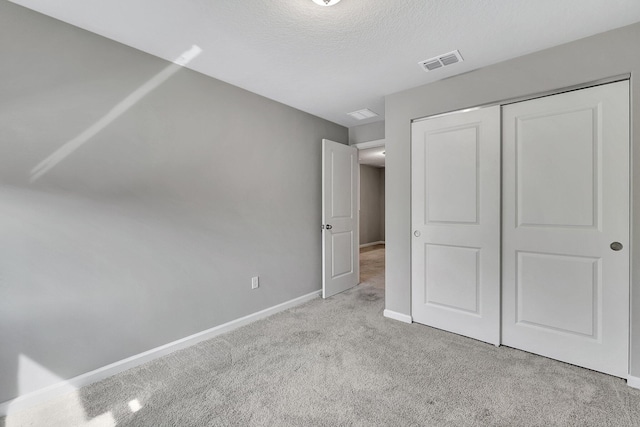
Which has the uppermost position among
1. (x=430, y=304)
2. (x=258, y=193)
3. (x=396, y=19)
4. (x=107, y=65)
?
(x=396, y=19)

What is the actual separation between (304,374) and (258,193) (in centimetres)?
177

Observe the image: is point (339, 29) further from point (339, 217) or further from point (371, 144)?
point (339, 217)

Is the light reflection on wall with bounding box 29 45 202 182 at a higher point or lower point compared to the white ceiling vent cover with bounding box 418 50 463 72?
lower

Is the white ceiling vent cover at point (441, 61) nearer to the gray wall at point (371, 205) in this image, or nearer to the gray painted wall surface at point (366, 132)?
the gray painted wall surface at point (366, 132)

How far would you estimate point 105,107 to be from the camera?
76.5 inches

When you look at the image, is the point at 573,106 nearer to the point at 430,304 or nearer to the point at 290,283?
the point at 430,304

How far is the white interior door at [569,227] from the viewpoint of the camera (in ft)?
6.20

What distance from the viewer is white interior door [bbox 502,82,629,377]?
74.4 inches

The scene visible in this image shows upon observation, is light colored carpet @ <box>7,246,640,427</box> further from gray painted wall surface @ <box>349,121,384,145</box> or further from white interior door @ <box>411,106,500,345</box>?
gray painted wall surface @ <box>349,121,384,145</box>

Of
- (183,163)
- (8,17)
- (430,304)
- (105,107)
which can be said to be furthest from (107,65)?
(430,304)

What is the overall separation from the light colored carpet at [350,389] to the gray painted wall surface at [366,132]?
2.60 m

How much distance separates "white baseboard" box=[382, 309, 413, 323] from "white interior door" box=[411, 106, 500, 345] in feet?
0.22

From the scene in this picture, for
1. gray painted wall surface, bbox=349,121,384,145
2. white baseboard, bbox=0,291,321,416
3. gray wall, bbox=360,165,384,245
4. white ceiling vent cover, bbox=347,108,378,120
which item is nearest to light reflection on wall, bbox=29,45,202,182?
white baseboard, bbox=0,291,321,416

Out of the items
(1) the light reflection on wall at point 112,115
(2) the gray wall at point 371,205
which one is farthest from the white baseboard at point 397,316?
(2) the gray wall at point 371,205
